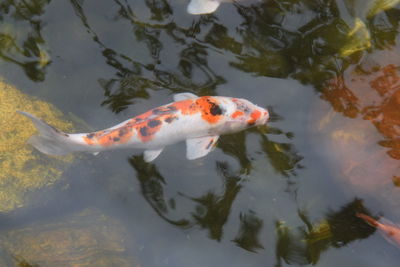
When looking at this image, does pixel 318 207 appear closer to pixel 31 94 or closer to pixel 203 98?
pixel 203 98

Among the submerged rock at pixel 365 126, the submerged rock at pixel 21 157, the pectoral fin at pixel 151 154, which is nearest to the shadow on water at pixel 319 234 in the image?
the submerged rock at pixel 365 126

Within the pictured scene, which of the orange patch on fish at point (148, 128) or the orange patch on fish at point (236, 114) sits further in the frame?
the orange patch on fish at point (236, 114)

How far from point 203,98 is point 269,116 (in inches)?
28.6

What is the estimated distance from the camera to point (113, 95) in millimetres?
4453

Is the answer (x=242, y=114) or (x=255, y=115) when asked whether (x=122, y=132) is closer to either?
(x=242, y=114)

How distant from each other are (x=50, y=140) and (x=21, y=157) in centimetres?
85

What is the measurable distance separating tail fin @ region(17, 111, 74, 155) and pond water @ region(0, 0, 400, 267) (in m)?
0.66

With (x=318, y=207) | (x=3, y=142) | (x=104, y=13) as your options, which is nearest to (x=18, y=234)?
(x=3, y=142)

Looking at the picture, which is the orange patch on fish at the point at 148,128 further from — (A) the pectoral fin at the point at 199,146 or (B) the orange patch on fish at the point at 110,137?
(A) the pectoral fin at the point at 199,146

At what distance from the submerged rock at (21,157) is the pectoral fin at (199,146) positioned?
4.00 feet

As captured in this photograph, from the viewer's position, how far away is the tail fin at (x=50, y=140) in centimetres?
353

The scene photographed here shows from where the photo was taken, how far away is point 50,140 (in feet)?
11.9

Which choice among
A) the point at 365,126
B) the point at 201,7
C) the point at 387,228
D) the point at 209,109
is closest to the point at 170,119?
the point at 209,109

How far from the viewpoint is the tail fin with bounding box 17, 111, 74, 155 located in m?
3.53
